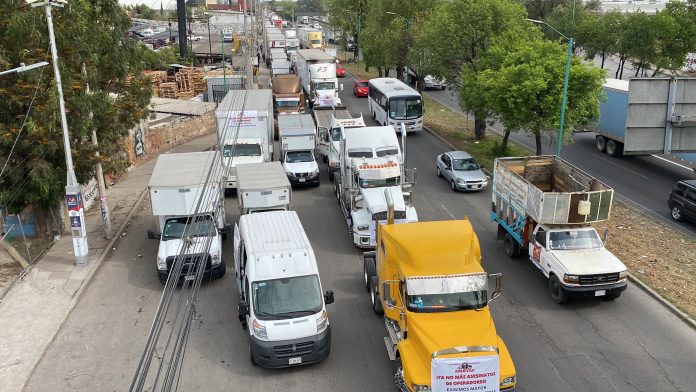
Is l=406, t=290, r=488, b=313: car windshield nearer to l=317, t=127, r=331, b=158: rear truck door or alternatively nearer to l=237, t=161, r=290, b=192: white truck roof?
l=237, t=161, r=290, b=192: white truck roof

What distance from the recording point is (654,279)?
786 inches

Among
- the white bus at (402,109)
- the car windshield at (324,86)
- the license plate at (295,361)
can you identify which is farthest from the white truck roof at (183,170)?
Answer: the car windshield at (324,86)

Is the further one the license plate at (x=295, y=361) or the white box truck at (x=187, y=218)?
the white box truck at (x=187, y=218)

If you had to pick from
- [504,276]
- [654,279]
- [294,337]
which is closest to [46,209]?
[294,337]

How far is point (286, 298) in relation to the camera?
49.9 ft

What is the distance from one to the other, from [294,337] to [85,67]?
1387 centimetres

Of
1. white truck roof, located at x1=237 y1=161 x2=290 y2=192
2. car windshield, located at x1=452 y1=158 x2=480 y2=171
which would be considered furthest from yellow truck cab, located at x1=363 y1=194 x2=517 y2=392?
car windshield, located at x1=452 y1=158 x2=480 y2=171

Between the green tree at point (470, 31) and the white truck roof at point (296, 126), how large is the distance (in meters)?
8.88

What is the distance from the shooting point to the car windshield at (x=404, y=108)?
40781 mm

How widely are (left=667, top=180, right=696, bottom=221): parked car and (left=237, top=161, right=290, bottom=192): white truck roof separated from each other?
15598 millimetres

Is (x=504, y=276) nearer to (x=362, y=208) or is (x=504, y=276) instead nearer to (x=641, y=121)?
(x=362, y=208)

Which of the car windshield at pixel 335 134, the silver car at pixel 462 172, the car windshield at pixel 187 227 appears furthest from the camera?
the car windshield at pixel 335 134

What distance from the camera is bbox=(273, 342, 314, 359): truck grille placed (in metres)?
14.8

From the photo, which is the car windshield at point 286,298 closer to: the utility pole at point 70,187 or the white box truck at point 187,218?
the white box truck at point 187,218
